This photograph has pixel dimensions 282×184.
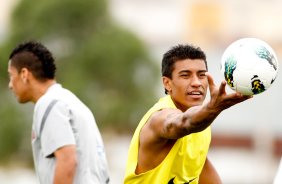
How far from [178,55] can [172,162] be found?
96 cm

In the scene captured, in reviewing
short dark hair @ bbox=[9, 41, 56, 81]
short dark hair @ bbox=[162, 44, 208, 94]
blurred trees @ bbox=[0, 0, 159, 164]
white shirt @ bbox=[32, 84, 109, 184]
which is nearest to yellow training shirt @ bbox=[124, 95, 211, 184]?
short dark hair @ bbox=[162, 44, 208, 94]

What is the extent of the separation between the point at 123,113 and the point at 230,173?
1129 centimetres

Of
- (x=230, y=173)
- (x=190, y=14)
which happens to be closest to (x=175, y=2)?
(x=190, y=14)

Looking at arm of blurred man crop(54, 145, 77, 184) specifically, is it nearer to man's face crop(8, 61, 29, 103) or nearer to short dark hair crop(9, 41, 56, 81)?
man's face crop(8, 61, 29, 103)

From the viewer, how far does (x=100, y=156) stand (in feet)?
39.0

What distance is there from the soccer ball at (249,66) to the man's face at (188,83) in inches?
37.0

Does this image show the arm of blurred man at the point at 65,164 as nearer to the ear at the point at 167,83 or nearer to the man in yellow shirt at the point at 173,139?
the man in yellow shirt at the point at 173,139

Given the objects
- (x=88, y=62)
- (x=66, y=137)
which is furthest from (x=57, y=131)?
(x=88, y=62)

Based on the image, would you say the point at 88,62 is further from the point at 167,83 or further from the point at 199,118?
the point at 199,118

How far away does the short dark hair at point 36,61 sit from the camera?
471 inches

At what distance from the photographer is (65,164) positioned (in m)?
11.4

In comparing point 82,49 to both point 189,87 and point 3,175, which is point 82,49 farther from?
point 189,87

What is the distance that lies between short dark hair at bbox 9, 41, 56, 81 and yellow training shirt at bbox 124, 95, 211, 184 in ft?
4.51

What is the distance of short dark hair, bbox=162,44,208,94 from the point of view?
1108 centimetres
